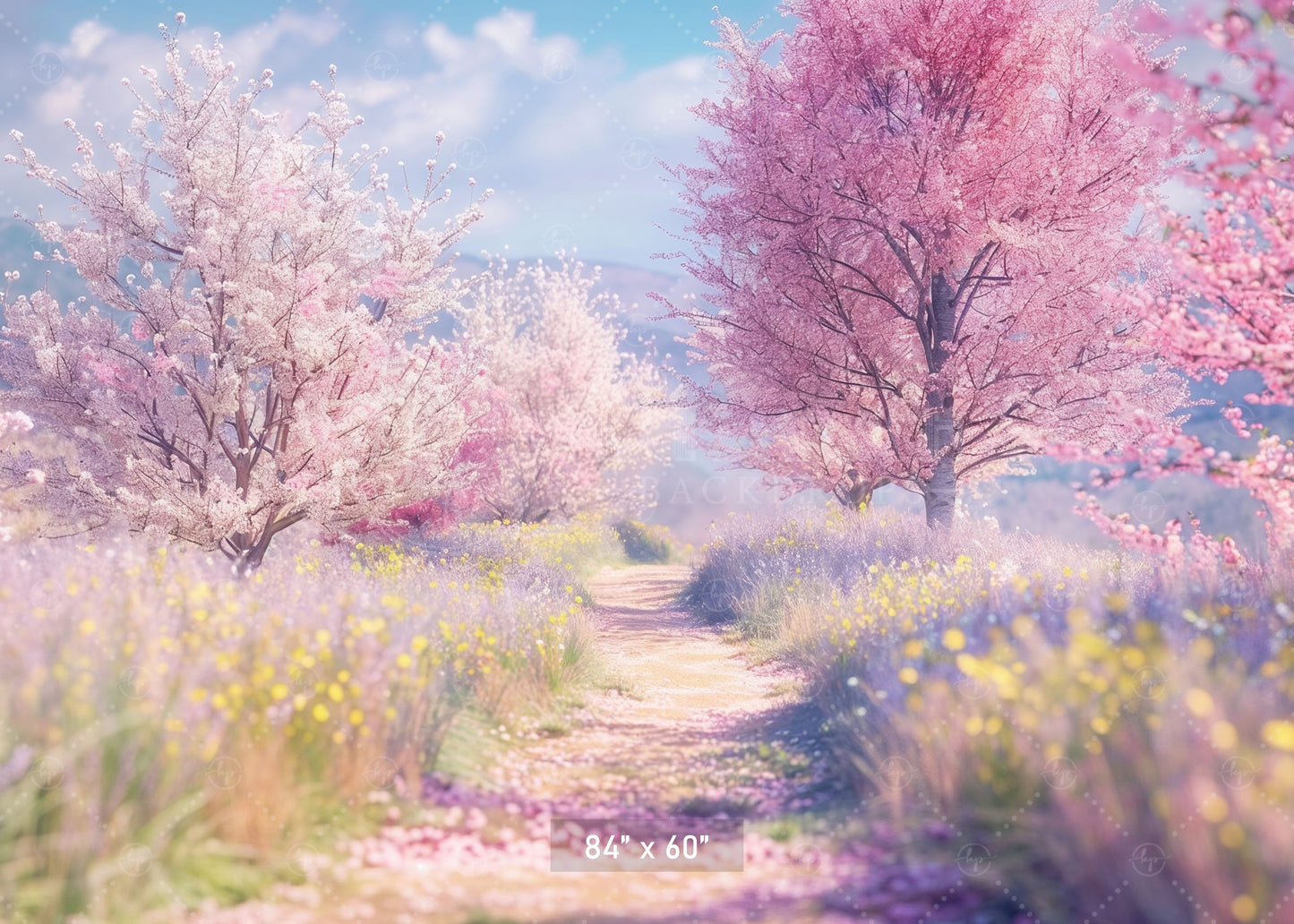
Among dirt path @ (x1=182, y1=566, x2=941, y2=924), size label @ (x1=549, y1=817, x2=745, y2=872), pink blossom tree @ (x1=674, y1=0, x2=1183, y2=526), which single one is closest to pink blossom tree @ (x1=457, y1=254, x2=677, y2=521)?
pink blossom tree @ (x1=674, y1=0, x2=1183, y2=526)

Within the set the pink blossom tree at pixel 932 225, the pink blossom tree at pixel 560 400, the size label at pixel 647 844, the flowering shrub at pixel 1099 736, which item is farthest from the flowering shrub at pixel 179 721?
the pink blossom tree at pixel 560 400

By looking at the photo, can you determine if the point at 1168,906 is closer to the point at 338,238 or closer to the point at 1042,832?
the point at 1042,832

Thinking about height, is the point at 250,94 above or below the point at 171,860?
above

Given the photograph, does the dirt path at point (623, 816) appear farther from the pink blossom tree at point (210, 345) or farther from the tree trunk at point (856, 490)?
the tree trunk at point (856, 490)

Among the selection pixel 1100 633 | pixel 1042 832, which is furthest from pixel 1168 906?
pixel 1100 633

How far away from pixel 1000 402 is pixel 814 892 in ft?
30.1

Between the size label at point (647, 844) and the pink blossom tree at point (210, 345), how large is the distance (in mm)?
5528

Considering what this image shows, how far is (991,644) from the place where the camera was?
4859 millimetres

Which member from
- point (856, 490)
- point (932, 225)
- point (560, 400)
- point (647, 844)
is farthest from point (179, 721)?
point (560, 400)

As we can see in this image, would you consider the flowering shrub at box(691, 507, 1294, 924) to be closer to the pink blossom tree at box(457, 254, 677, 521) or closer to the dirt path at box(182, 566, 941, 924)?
the dirt path at box(182, 566, 941, 924)

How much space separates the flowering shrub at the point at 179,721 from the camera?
131 inches

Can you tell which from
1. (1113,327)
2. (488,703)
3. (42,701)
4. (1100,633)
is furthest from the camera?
(1113,327)

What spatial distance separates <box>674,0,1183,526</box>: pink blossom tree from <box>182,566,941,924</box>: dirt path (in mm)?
5163

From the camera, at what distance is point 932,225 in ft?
34.3
